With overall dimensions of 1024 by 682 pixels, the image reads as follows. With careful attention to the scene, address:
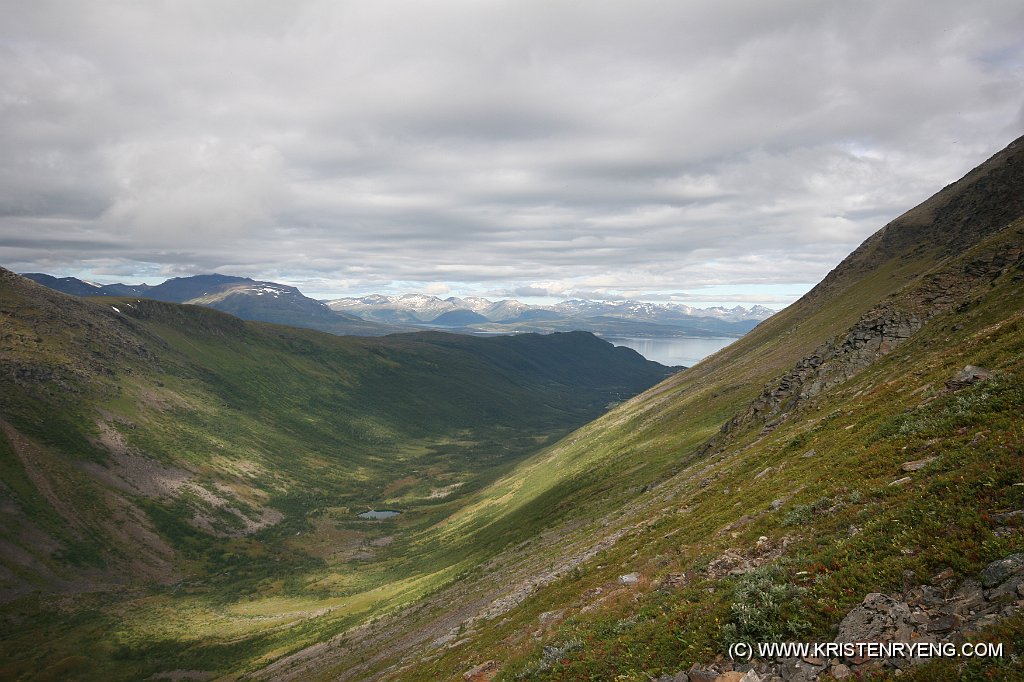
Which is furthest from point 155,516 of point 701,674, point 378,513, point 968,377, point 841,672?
point 968,377

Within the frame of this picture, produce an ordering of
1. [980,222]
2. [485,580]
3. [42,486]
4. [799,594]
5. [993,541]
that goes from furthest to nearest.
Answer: [42,486] < [980,222] < [485,580] < [799,594] < [993,541]

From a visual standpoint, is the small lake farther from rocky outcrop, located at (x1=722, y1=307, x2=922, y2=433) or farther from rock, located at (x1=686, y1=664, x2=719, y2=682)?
rock, located at (x1=686, y1=664, x2=719, y2=682)

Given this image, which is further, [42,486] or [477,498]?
[477,498]

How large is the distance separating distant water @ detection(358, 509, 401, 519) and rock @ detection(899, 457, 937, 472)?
150 m

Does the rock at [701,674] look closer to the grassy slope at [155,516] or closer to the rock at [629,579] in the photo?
the rock at [629,579]

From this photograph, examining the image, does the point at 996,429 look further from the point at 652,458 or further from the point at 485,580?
the point at 652,458

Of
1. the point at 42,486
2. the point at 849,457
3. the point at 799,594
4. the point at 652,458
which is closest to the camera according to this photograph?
the point at 799,594

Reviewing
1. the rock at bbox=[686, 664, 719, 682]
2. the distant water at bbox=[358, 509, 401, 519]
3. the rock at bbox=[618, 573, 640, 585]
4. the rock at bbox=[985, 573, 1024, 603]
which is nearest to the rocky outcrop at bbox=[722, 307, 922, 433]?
the rock at bbox=[618, 573, 640, 585]

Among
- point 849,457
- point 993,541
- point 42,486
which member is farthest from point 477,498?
point 993,541

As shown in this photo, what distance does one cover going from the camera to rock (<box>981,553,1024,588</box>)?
9578mm

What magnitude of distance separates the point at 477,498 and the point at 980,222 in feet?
412

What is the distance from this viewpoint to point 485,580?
48.8 metres

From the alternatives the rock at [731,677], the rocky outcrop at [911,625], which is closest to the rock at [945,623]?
the rocky outcrop at [911,625]

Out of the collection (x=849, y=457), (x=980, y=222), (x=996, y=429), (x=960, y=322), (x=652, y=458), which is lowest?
(x=652, y=458)
